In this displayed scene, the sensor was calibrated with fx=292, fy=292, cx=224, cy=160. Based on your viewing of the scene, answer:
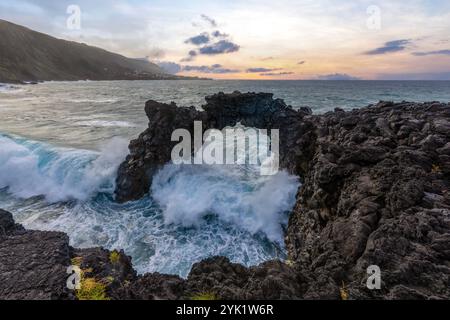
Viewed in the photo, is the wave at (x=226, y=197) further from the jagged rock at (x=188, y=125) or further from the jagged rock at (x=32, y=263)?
the jagged rock at (x=32, y=263)

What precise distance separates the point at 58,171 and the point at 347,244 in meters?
23.2

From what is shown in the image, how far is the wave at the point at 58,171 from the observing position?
21.5 metres

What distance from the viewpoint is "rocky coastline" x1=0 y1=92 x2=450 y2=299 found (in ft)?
21.8

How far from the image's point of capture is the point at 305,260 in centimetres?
1041

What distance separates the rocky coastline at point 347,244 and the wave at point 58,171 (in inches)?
467

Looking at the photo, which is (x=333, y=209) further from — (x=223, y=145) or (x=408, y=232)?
(x=223, y=145)

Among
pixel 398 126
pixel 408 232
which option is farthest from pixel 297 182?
pixel 408 232

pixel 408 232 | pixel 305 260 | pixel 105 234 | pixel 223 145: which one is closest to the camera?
pixel 408 232

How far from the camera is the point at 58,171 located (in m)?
23.9

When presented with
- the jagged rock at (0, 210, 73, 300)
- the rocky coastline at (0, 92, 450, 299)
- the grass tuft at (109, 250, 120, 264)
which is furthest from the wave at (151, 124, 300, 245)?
the jagged rock at (0, 210, 73, 300)

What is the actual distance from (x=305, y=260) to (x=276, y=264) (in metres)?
3.21

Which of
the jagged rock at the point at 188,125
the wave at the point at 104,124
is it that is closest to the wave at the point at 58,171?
the jagged rock at the point at 188,125

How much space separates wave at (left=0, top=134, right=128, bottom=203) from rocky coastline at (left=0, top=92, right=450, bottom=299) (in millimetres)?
11873

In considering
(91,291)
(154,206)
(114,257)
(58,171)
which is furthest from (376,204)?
(58,171)
